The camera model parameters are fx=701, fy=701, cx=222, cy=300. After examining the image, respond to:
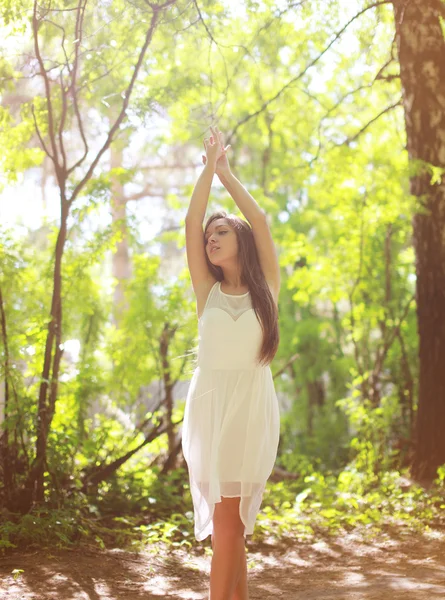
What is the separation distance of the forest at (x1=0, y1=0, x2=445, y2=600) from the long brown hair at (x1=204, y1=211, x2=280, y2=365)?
63cm

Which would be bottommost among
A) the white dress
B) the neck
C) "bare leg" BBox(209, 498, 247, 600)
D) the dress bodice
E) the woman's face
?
"bare leg" BBox(209, 498, 247, 600)

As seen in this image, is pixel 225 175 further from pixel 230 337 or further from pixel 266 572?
pixel 266 572

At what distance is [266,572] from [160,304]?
3.02 metres

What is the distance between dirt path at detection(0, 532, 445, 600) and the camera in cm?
338

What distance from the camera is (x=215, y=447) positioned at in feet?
8.89

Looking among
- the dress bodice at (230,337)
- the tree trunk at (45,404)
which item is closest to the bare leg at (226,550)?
the dress bodice at (230,337)

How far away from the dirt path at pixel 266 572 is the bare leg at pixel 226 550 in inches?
33.9

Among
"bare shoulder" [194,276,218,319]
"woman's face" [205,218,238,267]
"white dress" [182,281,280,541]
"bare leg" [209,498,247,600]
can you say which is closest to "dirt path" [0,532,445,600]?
"bare leg" [209,498,247,600]

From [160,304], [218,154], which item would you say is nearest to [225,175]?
[218,154]

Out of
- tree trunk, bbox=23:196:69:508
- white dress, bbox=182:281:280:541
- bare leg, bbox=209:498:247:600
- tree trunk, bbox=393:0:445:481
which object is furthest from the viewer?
tree trunk, bbox=393:0:445:481

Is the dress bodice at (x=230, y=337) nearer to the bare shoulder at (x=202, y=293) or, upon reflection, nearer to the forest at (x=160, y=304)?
the bare shoulder at (x=202, y=293)

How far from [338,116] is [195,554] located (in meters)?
7.11

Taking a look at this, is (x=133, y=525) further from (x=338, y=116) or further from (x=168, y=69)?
(x=338, y=116)

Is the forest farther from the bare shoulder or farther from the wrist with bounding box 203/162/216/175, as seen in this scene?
the wrist with bounding box 203/162/216/175
